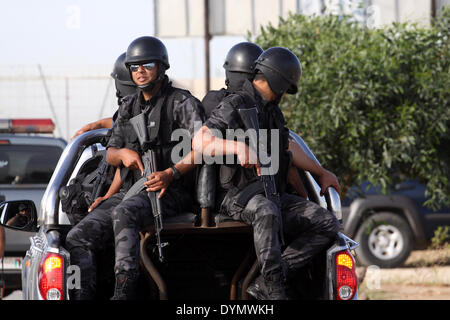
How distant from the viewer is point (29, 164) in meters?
8.88

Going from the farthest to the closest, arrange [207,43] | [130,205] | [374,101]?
[207,43] → [374,101] → [130,205]

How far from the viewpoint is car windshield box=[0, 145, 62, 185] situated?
8.86 metres

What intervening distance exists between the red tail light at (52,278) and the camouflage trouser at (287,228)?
2.93ft

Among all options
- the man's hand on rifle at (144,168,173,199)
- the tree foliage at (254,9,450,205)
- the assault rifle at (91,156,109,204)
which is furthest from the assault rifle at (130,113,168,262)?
the tree foliage at (254,9,450,205)

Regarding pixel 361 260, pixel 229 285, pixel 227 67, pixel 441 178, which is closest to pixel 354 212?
pixel 361 260

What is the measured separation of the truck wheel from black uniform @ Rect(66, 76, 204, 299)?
7904 millimetres

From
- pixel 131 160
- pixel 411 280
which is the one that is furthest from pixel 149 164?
pixel 411 280

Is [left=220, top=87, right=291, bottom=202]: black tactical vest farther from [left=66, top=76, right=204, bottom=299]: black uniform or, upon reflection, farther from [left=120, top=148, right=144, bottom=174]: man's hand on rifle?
[left=120, top=148, right=144, bottom=174]: man's hand on rifle

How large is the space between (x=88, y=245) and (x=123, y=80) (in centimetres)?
185

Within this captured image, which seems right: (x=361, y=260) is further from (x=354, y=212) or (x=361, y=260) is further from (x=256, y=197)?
(x=256, y=197)

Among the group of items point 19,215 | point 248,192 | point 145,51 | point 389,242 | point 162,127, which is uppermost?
point 145,51

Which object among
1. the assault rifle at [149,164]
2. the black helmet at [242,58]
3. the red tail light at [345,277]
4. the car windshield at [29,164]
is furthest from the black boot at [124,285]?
the car windshield at [29,164]

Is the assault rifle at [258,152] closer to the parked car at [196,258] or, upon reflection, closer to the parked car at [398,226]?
the parked car at [196,258]

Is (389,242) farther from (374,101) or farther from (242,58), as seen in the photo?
(242,58)
